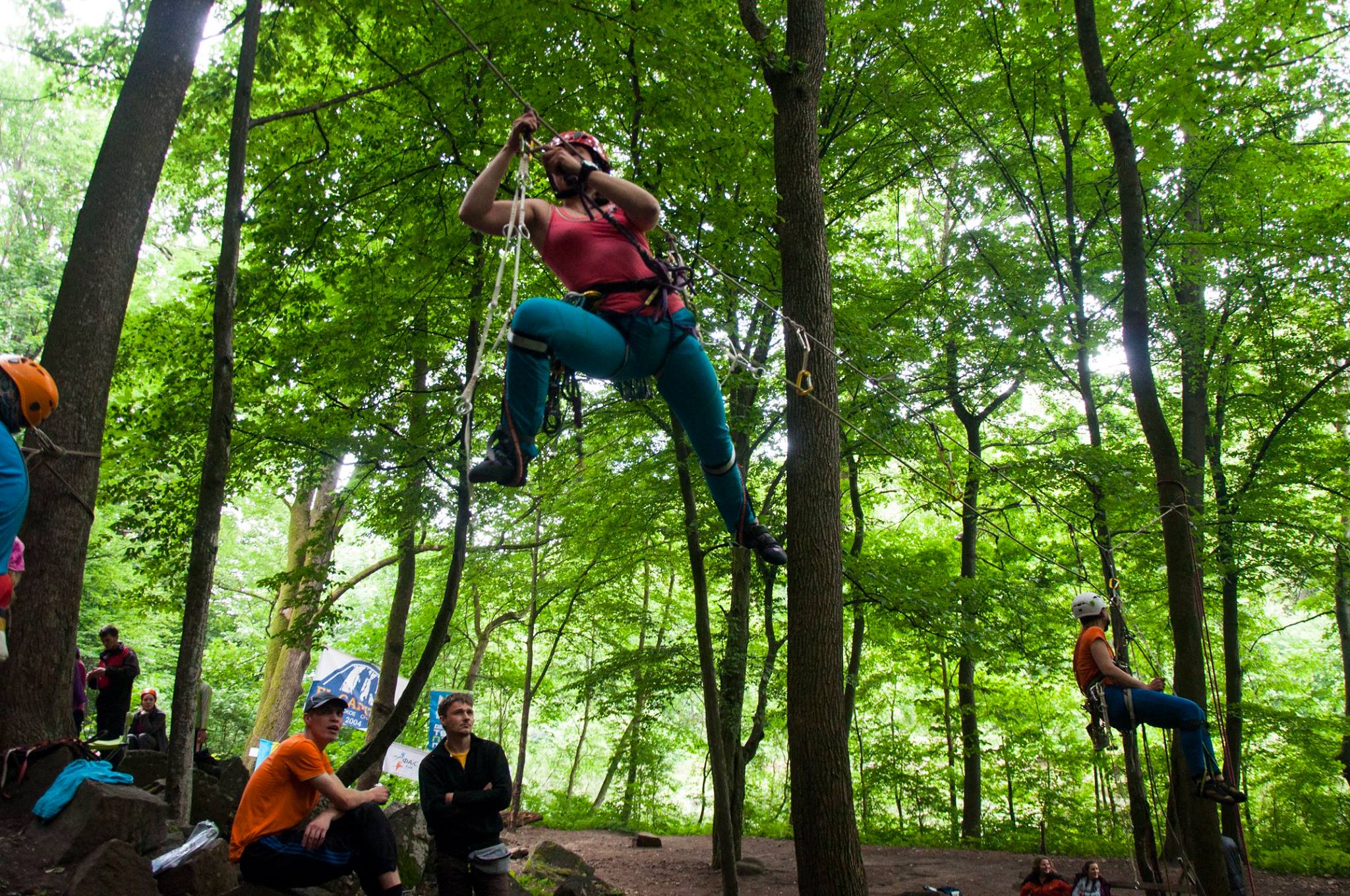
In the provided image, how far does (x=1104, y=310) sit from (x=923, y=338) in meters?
2.54

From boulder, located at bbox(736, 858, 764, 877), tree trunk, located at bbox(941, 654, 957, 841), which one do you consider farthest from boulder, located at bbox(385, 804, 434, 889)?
tree trunk, located at bbox(941, 654, 957, 841)

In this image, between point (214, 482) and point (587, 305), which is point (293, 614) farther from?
point (587, 305)

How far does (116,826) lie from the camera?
157 inches

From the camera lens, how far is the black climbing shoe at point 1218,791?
4.63m

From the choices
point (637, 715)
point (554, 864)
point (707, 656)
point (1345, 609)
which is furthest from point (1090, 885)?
point (1345, 609)

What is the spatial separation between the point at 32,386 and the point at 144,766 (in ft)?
13.7

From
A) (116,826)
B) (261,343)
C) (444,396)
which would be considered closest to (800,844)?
(116,826)

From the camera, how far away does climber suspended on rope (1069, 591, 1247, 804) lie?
15.9ft

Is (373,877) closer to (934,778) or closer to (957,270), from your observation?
(957,270)

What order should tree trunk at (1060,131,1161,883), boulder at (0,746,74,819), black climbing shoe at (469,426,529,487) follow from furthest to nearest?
tree trunk at (1060,131,1161,883), boulder at (0,746,74,819), black climbing shoe at (469,426,529,487)

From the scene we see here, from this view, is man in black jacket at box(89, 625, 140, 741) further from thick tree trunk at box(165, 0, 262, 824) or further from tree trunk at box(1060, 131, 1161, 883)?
tree trunk at box(1060, 131, 1161, 883)

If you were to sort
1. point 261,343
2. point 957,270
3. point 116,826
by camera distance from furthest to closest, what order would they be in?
point 957,270 < point 261,343 < point 116,826

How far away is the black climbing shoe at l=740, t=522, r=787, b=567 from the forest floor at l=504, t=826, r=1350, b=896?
738 cm

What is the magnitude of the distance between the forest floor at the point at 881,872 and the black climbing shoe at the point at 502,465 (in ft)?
28.1
